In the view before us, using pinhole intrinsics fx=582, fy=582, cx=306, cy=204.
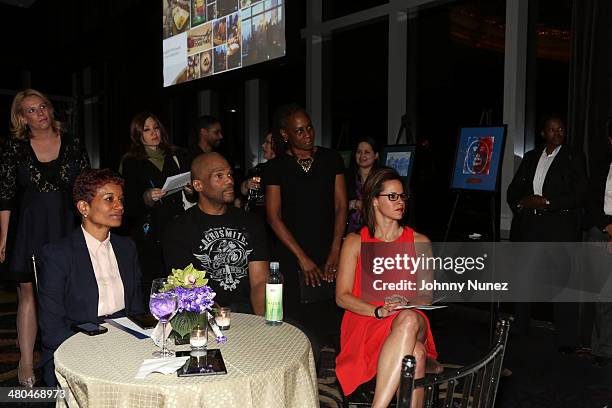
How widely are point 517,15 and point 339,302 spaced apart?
306 cm

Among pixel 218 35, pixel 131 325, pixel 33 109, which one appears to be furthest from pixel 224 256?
pixel 218 35

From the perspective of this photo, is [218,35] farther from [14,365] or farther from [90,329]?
[90,329]

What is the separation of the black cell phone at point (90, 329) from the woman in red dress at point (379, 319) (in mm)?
903

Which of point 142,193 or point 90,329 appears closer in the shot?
point 90,329

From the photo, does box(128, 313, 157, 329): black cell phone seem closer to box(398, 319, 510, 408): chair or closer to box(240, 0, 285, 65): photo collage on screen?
box(398, 319, 510, 408): chair

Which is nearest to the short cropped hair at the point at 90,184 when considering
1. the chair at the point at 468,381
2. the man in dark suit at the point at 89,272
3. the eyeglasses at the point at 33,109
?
the man in dark suit at the point at 89,272

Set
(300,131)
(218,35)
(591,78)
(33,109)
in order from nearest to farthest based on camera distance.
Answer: (33,109) < (300,131) < (591,78) < (218,35)

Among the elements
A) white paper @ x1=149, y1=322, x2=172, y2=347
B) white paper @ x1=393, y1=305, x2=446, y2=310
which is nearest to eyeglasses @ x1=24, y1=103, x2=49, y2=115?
white paper @ x1=149, y1=322, x2=172, y2=347

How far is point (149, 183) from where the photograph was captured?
359 cm

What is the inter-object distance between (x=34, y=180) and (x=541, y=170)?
10.5ft

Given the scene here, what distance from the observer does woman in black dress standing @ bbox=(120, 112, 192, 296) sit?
359 cm

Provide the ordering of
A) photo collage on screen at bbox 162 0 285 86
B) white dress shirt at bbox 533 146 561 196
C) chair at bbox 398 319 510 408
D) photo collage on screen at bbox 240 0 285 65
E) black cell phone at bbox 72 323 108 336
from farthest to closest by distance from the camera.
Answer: photo collage on screen at bbox 162 0 285 86 → photo collage on screen at bbox 240 0 285 65 → white dress shirt at bbox 533 146 561 196 → black cell phone at bbox 72 323 108 336 → chair at bbox 398 319 510 408

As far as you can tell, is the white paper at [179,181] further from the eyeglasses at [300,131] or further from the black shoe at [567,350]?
the black shoe at [567,350]

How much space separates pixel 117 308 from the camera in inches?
87.8
